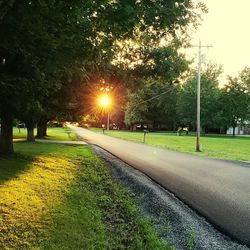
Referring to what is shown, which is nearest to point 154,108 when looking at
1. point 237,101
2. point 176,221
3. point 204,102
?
point 204,102

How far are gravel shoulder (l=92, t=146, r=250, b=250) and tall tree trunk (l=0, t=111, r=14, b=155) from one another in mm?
6872

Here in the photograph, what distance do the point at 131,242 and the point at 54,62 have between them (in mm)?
6885

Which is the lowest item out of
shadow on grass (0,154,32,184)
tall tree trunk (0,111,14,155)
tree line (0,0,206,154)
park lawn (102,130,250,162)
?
park lawn (102,130,250,162)

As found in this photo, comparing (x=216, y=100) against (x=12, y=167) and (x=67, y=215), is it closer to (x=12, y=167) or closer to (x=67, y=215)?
(x=12, y=167)

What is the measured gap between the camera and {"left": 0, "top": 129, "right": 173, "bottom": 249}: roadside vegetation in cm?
559

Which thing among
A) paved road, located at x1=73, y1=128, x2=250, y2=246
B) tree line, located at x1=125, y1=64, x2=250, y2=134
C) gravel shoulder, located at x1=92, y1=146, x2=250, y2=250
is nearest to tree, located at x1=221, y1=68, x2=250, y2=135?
tree line, located at x1=125, y1=64, x2=250, y2=134

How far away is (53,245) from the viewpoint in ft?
17.5

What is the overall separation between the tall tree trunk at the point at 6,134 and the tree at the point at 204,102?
59.2 m

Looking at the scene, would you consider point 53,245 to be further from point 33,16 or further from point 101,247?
point 33,16

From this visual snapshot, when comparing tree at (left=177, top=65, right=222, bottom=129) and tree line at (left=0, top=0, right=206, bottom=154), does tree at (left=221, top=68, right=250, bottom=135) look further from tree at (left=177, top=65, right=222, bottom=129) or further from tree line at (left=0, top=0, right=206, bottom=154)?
tree line at (left=0, top=0, right=206, bottom=154)

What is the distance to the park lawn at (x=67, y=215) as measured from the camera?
5594mm

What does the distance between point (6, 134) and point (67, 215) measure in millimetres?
10600

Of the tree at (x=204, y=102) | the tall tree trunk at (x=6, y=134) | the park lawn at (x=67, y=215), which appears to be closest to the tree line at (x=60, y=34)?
the tall tree trunk at (x=6, y=134)

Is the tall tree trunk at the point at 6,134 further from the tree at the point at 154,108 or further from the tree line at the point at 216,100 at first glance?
the tree at the point at 154,108
